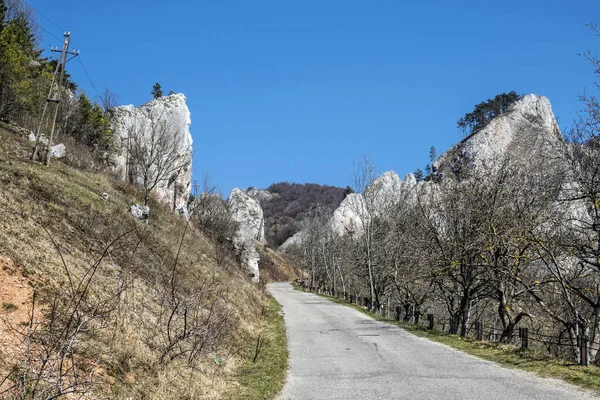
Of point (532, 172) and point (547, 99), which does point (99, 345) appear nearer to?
point (532, 172)

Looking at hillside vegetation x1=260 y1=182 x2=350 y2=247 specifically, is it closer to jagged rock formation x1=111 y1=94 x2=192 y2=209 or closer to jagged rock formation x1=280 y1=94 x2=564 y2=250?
jagged rock formation x1=280 y1=94 x2=564 y2=250

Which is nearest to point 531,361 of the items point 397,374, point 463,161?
point 397,374

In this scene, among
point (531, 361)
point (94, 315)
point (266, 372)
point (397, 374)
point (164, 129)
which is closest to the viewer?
point (94, 315)

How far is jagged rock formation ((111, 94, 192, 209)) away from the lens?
46156 mm

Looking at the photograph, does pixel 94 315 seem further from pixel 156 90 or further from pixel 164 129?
pixel 156 90

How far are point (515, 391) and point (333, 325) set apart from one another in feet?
47.1

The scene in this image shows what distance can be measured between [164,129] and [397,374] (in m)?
35.4

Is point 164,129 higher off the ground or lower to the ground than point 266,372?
higher

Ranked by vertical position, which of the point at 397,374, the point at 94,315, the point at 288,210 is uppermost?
the point at 288,210

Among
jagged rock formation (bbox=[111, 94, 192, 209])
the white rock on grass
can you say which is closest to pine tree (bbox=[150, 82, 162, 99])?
jagged rock formation (bbox=[111, 94, 192, 209])

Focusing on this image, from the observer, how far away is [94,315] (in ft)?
23.0

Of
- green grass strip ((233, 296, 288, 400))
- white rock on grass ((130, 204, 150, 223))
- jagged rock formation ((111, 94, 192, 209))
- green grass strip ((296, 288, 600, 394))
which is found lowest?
green grass strip ((233, 296, 288, 400))

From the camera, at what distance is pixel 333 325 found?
926 inches

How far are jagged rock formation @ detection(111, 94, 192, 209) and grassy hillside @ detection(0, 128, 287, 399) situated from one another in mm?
24287
